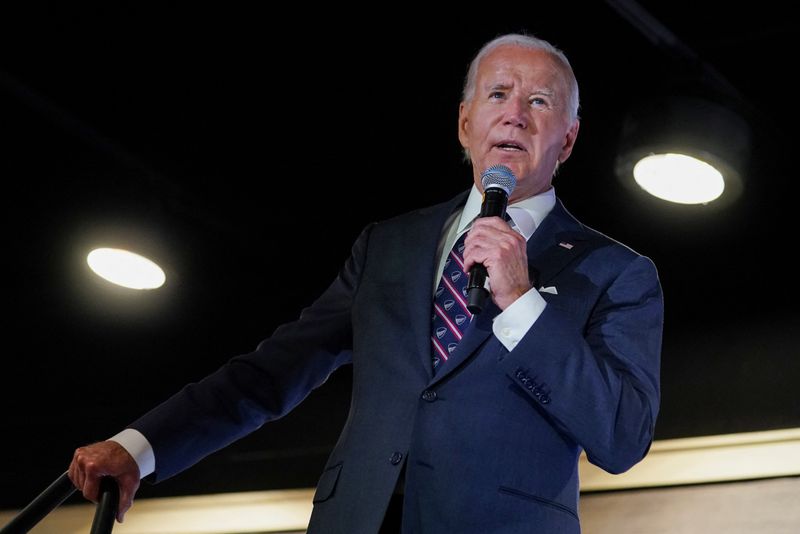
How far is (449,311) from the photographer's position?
1.83 metres

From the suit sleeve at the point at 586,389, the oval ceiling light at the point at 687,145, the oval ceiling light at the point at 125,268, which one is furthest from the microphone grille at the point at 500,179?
the oval ceiling light at the point at 125,268

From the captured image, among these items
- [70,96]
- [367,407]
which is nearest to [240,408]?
[367,407]

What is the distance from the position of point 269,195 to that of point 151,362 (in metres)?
0.97

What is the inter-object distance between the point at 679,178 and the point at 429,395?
186cm

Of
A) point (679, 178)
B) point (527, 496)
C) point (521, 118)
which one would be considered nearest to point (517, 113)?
point (521, 118)

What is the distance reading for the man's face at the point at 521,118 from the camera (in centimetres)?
202

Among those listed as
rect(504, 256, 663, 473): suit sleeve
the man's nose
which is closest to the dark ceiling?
the man's nose

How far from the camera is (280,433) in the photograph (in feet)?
14.6

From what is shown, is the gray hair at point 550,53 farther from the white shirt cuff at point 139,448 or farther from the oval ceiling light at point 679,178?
the oval ceiling light at point 679,178

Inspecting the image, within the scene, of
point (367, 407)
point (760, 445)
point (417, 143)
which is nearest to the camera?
point (367, 407)

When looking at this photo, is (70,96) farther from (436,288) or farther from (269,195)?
(436,288)

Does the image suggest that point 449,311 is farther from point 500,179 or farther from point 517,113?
point 517,113

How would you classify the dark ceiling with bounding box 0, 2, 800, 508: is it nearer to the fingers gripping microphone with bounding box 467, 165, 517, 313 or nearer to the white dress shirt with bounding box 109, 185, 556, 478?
the white dress shirt with bounding box 109, 185, 556, 478

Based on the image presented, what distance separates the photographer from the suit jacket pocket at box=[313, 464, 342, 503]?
1.73m
